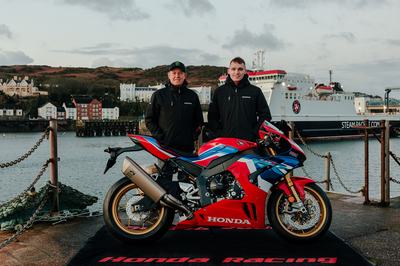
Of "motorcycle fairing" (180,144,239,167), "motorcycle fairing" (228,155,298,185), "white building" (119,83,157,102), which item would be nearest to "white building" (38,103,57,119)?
"white building" (119,83,157,102)

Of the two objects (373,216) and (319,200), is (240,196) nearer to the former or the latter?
(319,200)

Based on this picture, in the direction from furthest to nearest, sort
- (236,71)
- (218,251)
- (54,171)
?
(54,171)
(236,71)
(218,251)

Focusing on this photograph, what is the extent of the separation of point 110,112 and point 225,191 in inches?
3786

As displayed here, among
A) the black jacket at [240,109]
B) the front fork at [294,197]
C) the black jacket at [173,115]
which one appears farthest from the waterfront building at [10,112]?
the front fork at [294,197]

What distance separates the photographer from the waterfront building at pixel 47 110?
88.8 m

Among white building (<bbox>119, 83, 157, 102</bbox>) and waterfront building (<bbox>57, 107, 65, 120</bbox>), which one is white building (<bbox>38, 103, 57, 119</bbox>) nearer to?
waterfront building (<bbox>57, 107, 65, 120</bbox>)

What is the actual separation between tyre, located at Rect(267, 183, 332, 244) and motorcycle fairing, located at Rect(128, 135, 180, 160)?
3.20 feet

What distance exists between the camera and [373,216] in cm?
366

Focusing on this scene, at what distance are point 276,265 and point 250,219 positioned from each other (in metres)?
0.42

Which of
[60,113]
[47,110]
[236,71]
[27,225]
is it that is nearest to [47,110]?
[47,110]

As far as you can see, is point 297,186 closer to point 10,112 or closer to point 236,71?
point 236,71

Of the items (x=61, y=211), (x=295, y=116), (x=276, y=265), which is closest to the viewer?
(x=276, y=265)

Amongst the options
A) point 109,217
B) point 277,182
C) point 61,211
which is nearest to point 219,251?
point 277,182

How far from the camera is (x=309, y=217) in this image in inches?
109
